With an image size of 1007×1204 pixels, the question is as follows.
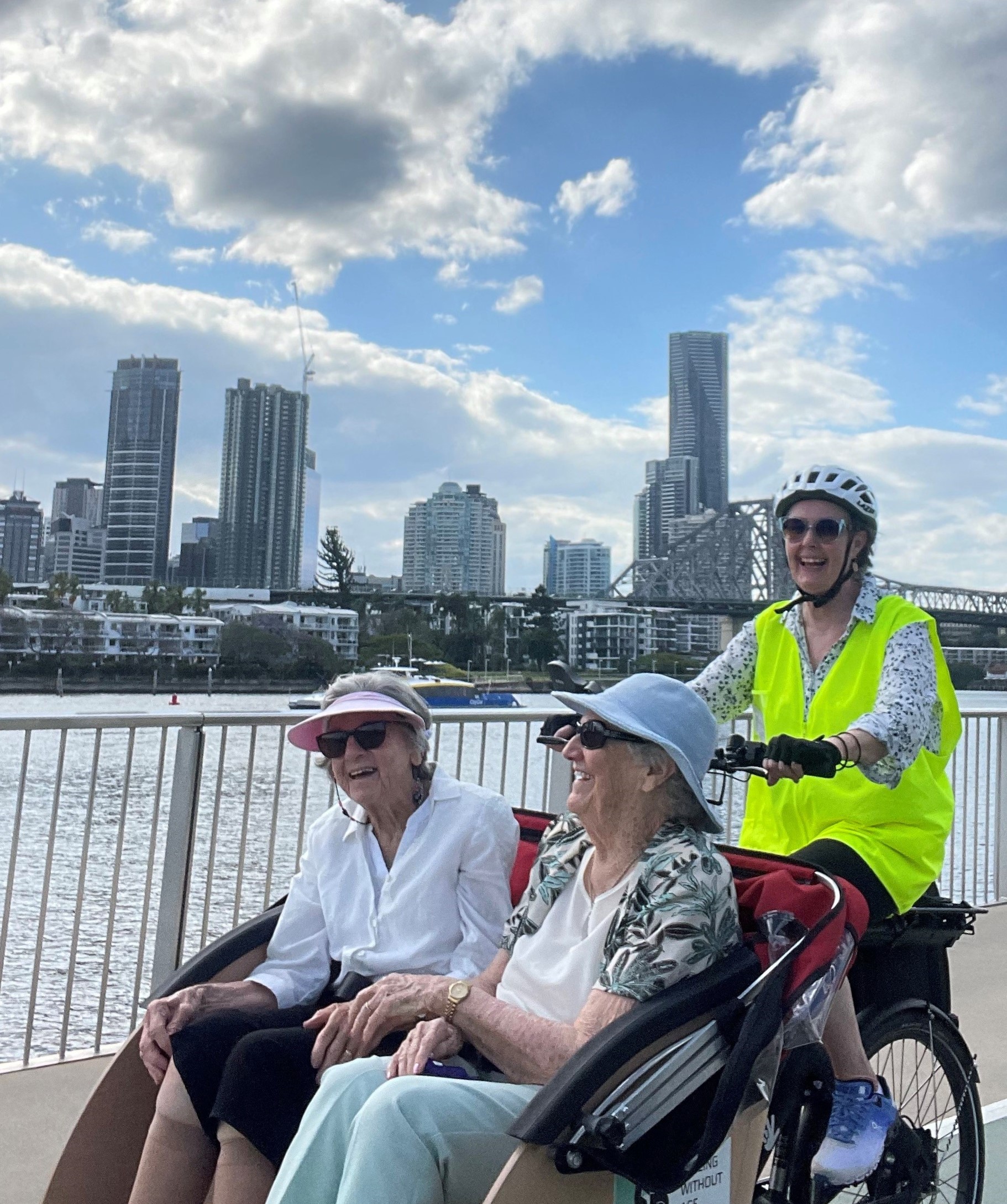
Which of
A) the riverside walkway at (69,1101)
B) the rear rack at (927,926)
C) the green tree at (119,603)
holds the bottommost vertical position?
the riverside walkway at (69,1101)

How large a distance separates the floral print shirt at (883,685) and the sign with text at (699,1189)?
694 millimetres

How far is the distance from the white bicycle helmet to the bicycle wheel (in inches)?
34.4

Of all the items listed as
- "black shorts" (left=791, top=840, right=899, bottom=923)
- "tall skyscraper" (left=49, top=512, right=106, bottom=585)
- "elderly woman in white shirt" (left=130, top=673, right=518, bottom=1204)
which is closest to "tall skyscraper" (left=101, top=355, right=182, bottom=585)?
"tall skyscraper" (left=49, top=512, right=106, bottom=585)

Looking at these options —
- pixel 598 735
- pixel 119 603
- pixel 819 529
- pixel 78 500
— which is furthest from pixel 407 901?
pixel 78 500

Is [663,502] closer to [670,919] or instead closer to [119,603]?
[119,603]

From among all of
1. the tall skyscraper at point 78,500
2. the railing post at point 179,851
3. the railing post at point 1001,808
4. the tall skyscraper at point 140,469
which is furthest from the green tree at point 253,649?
the tall skyscraper at point 78,500

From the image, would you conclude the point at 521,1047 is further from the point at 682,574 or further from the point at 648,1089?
the point at 682,574

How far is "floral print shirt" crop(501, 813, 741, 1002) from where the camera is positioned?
1.40m

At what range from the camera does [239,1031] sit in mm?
1700

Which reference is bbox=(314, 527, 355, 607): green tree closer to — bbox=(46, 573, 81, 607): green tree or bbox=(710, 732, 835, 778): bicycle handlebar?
bbox=(46, 573, 81, 607): green tree

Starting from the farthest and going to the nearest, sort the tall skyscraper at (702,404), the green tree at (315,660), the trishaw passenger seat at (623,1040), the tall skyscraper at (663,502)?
1. the tall skyscraper at (702,404)
2. the tall skyscraper at (663,502)
3. the green tree at (315,660)
4. the trishaw passenger seat at (623,1040)

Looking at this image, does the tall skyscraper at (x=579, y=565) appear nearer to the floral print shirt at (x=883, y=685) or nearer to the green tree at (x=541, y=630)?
the green tree at (x=541, y=630)

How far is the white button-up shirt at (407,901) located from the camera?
6.32 feet

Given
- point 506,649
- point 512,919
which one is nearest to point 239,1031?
point 512,919
